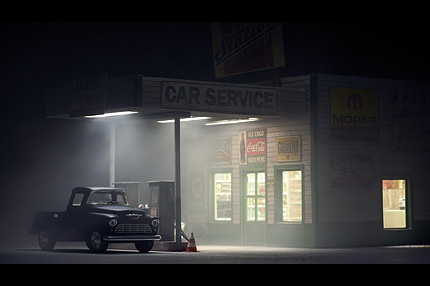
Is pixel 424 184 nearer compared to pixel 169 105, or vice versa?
pixel 169 105

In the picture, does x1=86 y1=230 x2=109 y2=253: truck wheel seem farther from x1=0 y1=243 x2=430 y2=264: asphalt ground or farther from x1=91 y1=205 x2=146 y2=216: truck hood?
x1=91 y1=205 x2=146 y2=216: truck hood

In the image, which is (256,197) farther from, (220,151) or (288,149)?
(288,149)

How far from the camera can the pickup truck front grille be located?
81.0ft

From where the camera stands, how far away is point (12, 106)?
32.1 meters

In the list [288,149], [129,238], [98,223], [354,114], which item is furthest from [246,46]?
[98,223]

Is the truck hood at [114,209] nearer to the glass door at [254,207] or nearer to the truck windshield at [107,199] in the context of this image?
the truck windshield at [107,199]

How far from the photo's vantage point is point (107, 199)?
88.0 ft

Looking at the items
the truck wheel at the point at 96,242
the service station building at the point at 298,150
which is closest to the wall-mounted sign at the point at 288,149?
the service station building at the point at 298,150

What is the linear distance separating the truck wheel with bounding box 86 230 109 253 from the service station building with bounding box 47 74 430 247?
3.89m

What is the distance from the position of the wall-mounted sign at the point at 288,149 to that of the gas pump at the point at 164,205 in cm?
391

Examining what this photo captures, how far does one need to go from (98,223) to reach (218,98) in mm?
5611

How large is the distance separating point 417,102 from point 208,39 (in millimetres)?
13045
